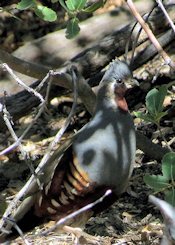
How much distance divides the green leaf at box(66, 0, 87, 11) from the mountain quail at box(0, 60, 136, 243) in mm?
845

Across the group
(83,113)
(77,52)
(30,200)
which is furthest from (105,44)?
(30,200)

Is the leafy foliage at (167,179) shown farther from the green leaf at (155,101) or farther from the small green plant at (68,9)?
the small green plant at (68,9)

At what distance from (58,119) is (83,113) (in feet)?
0.90

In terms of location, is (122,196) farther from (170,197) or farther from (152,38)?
(152,38)

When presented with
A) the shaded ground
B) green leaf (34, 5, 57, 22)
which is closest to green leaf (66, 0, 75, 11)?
green leaf (34, 5, 57, 22)

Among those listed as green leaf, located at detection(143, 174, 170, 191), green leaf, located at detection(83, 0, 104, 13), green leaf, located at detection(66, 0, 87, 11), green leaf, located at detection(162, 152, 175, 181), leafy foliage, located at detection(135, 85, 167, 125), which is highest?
green leaf, located at detection(66, 0, 87, 11)

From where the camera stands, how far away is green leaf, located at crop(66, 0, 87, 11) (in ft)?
11.6

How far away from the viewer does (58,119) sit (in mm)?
6219

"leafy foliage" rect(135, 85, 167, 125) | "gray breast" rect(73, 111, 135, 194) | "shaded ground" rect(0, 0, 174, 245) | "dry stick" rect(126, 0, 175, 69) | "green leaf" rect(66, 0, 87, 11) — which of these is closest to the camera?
"dry stick" rect(126, 0, 175, 69)

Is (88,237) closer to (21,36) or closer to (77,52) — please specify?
(77,52)

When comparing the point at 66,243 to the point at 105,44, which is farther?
the point at 105,44

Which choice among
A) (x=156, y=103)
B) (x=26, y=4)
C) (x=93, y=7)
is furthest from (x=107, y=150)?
(x=26, y=4)

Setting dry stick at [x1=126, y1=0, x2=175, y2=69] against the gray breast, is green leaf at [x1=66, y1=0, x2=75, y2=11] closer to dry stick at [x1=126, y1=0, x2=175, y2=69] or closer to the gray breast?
dry stick at [x1=126, y1=0, x2=175, y2=69]

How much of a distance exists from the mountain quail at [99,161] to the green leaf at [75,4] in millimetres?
845
